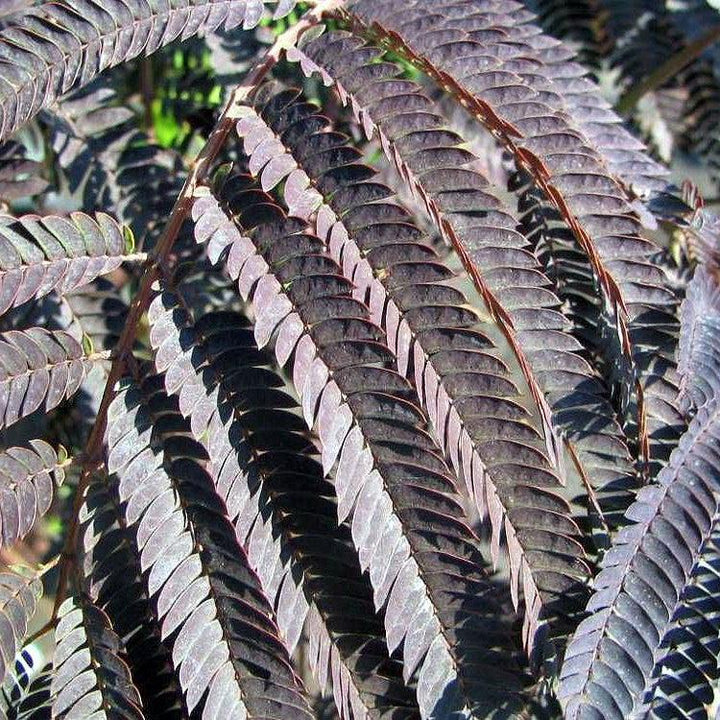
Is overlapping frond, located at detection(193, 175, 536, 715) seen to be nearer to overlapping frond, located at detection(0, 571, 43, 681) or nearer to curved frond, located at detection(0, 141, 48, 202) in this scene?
overlapping frond, located at detection(0, 571, 43, 681)

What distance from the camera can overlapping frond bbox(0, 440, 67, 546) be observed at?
3.06 feet

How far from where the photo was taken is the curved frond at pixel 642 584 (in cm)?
88

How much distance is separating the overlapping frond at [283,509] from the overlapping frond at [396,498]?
7 cm

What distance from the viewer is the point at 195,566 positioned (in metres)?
0.95

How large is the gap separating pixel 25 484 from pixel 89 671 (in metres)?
0.19

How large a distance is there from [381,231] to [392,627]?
14.7 inches

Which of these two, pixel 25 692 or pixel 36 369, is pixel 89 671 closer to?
pixel 25 692

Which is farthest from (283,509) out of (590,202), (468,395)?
(590,202)

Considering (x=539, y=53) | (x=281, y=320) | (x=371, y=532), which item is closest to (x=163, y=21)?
(x=281, y=320)

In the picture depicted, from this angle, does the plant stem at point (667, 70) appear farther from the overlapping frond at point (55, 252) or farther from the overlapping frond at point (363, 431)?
the overlapping frond at point (55, 252)

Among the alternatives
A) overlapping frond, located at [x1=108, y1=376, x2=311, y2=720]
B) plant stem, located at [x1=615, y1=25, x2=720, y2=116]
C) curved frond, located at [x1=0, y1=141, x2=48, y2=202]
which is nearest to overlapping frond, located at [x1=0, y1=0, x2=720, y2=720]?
overlapping frond, located at [x1=108, y1=376, x2=311, y2=720]

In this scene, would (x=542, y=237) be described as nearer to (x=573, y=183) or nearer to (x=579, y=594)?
(x=573, y=183)

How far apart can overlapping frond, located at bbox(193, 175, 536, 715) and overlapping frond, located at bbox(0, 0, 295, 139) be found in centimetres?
34

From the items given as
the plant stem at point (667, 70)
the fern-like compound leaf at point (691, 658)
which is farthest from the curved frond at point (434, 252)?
the plant stem at point (667, 70)
